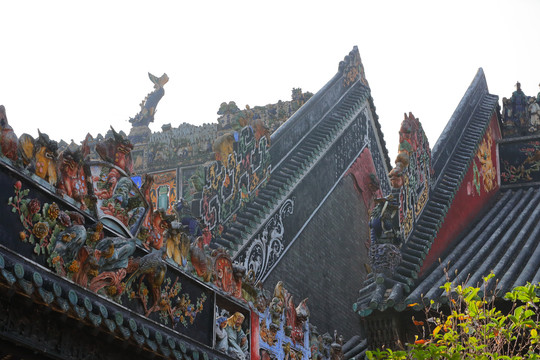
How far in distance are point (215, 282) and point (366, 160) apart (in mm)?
10608

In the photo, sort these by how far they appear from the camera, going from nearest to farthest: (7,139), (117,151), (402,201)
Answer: (7,139)
(117,151)
(402,201)

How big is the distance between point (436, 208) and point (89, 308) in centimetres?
877

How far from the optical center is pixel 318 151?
49.5 feet

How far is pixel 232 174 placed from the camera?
12773 mm

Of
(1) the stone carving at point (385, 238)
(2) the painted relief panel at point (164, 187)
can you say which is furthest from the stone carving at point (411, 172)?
(2) the painted relief panel at point (164, 187)

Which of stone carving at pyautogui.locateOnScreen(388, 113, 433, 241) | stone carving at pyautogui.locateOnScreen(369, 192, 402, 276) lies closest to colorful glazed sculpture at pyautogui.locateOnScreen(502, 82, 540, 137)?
stone carving at pyautogui.locateOnScreen(388, 113, 433, 241)

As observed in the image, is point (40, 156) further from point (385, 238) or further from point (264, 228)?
point (264, 228)

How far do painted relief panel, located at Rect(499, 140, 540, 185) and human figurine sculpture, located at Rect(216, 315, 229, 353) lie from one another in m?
9.99

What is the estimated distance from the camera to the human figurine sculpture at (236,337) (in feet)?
25.0

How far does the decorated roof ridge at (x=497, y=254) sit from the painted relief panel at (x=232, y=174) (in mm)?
3144

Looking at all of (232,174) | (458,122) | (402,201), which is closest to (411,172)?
(402,201)

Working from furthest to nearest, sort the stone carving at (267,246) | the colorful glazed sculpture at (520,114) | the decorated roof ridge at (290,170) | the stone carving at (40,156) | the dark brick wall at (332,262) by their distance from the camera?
the colorful glazed sculpture at (520,114) → the dark brick wall at (332,262) → the stone carving at (267,246) → the decorated roof ridge at (290,170) → the stone carving at (40,156)

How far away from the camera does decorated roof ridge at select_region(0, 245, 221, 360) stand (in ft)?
16.3

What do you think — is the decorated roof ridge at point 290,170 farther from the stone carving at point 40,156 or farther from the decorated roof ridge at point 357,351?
the stone carving at point 40,156
